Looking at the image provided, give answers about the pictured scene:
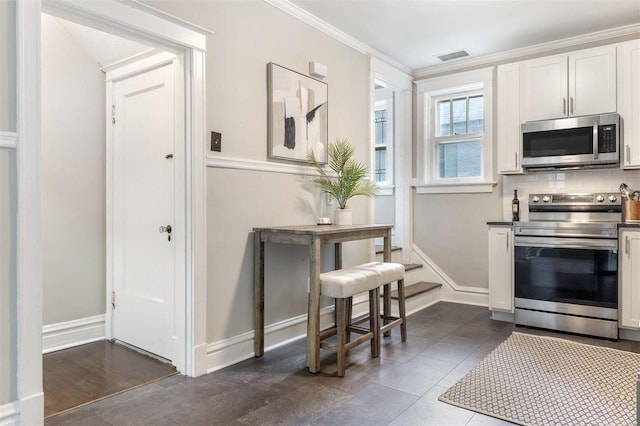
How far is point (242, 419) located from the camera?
6.68ft

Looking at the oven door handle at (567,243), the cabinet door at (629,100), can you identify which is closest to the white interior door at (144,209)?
the oven door handle at (567,243)

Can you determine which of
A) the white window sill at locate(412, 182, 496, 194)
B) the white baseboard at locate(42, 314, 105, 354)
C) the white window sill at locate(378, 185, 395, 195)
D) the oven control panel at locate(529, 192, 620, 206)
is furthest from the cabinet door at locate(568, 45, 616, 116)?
the white baseboard at locate(42, 314, 105, 354)

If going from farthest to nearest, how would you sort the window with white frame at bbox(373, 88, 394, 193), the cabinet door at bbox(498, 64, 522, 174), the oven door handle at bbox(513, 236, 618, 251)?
the window with white frame at bbox(373, 88, 394, 193)
the cabinet door at bbox(498, 64, 522, 174)
the oven door handle at bbox(513, 236, 618, 251)

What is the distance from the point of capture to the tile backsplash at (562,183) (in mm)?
3734

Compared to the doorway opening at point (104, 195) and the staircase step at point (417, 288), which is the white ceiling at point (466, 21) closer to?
the doorway opening at point (104, 195)

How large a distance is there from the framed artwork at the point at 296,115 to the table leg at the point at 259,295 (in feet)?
2.28

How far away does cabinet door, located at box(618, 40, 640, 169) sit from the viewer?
3.53 meters

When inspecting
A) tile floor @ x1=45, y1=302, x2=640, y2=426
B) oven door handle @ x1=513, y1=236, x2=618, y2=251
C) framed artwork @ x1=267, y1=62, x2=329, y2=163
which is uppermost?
framed artwork @ x1=267, y1=62, x2=329, y2=163

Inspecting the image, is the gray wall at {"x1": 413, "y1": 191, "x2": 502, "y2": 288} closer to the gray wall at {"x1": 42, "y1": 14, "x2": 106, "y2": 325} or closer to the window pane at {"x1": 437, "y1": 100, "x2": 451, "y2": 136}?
the window pane at {"x1": 437, "y1": 100, "x2": 451, "y2": 136}

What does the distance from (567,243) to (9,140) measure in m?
3.85

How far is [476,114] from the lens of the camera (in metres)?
4.59

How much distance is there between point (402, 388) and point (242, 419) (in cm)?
92

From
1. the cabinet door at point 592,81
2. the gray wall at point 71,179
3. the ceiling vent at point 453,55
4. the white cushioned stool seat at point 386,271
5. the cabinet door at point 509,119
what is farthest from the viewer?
the ceiling vent at point 453,55

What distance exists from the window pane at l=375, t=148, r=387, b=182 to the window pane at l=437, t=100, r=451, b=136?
2.36ft
